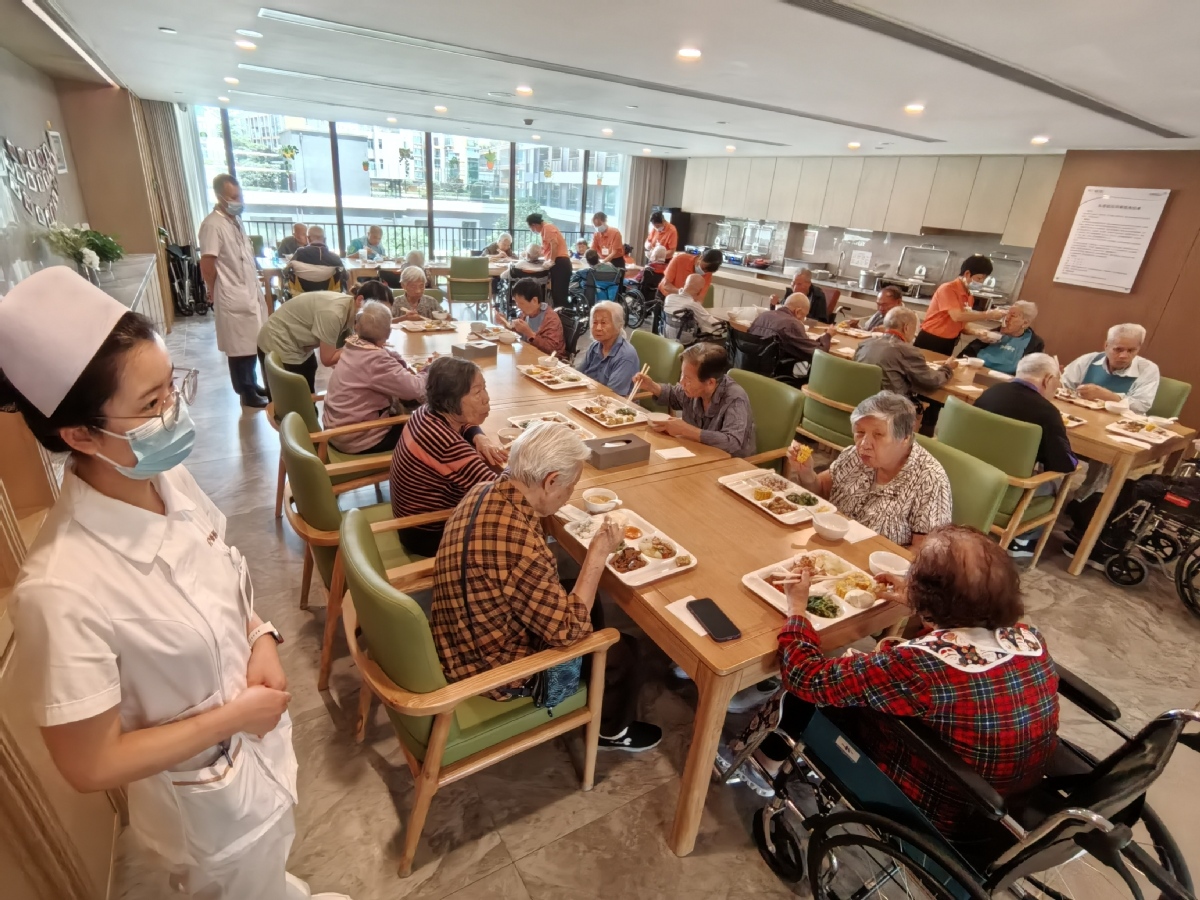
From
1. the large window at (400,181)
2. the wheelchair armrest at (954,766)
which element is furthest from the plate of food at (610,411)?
the large window at (400,181)

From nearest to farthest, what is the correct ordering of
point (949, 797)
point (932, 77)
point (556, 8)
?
point (949, 797), point (556, 8), point (932, 77)

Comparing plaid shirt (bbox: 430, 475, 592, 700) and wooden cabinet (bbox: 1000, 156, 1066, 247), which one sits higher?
wooden cabinet (bbox: 1000, 156, 1066, 247)

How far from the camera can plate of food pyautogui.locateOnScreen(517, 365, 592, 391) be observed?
10.5 feet

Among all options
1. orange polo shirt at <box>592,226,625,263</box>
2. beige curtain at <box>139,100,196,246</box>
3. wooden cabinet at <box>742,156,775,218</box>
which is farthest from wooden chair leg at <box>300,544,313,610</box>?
wooden cabinet at <box>742,156,775,218</box>

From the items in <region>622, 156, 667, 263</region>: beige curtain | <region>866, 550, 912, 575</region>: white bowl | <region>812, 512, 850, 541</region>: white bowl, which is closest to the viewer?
<region>866, 550, 912, 575</region>: white bowl

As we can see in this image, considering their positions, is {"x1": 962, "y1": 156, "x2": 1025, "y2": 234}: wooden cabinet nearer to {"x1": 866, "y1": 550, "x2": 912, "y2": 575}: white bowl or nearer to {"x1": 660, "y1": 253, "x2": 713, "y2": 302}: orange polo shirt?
{"x1": 660, "y1": 253, "x2": 713, "y2": 302}: orange polo shirt

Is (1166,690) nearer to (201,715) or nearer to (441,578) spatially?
(441,578)

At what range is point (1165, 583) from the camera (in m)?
3.16

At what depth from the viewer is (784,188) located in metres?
8.48

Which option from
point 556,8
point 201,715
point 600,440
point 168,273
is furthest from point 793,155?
point 201,715

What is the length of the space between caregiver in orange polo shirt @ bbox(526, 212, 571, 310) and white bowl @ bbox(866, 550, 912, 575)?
5572mm

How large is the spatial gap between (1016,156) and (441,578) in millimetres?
7409

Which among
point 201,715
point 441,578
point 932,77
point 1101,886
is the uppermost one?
point 932,77

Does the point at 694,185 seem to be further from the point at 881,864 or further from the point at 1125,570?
the point at 881,864
